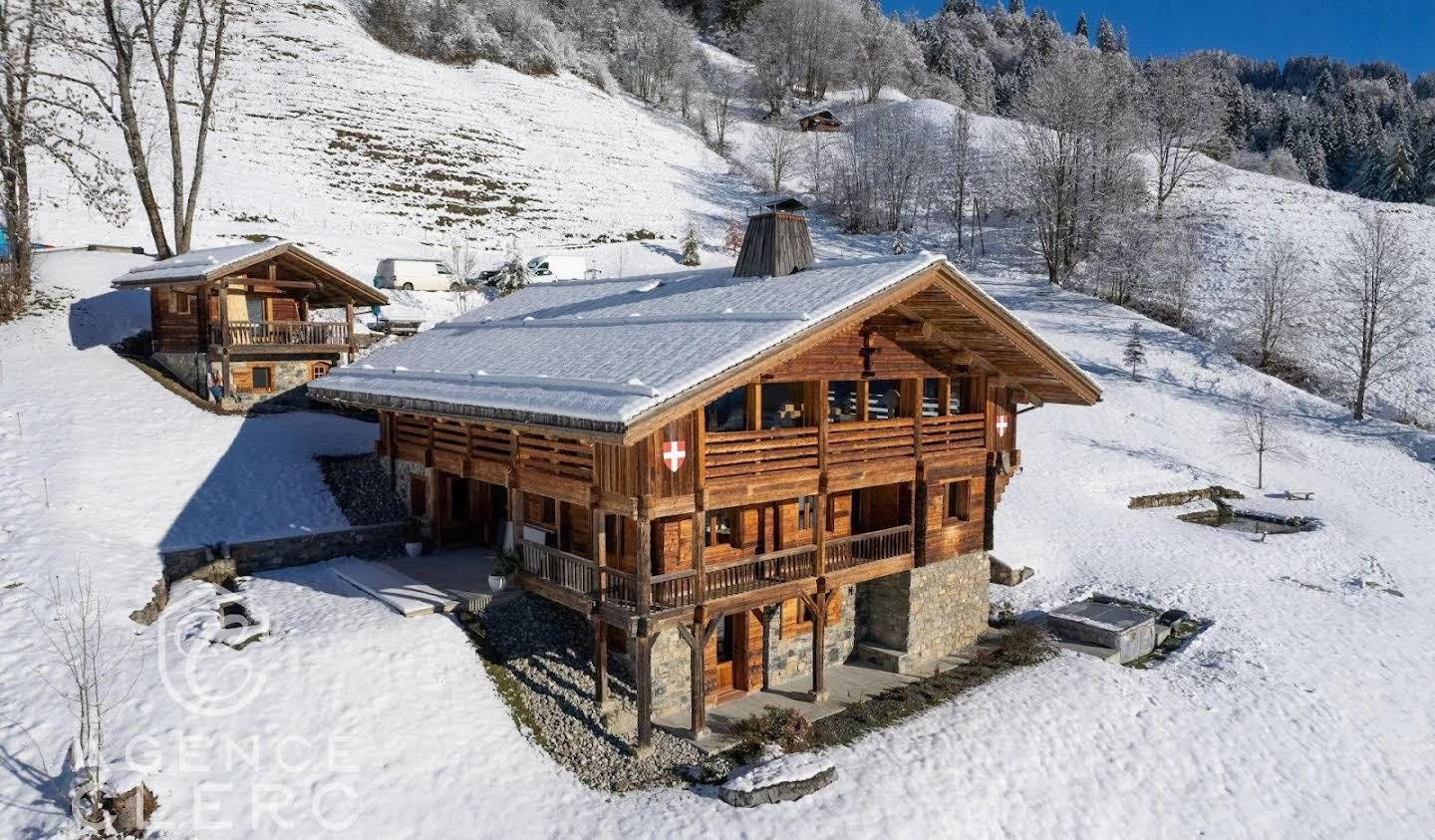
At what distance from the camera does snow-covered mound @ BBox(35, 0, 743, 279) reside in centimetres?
4734

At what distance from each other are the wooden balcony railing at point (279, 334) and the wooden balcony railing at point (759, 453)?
55.8 feet

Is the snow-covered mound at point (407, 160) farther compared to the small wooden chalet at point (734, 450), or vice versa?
the snow-covered mound at point (407, 160)

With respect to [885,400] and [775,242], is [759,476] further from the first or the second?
[775,242]

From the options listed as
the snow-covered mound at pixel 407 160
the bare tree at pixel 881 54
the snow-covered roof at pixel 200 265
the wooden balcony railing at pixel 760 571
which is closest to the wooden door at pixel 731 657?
the wooden balcony railing at pixel 760 571

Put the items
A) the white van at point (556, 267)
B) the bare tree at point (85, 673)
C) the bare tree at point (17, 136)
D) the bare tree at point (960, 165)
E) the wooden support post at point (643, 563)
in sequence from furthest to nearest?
the bare tree at point (960, 165) → the white van at point (556, 267) → the bare tree at point (17, 136) → the wooden support post at point (643, 563) → the bare tree at point (85, 673)

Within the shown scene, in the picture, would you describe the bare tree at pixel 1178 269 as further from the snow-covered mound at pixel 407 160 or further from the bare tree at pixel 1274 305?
the snow-covered mound at pixel 407 160

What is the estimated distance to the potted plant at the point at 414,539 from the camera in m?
18.9

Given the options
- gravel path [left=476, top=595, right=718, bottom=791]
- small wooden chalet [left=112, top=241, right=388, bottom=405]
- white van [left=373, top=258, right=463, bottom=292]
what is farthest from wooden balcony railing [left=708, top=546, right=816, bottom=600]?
white van [left=373, top=258, right=463, bottom=292]

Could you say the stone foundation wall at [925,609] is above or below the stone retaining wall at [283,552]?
below

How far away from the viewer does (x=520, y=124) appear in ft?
246

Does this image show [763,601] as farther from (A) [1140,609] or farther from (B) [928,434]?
(A) [1140,609]

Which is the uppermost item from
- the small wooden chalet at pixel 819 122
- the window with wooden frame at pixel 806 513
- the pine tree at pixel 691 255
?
the small wooden chalet at pixel 819 122

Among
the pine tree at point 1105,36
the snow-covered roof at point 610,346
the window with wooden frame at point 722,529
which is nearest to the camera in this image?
the snow-covered roof at point 610,346

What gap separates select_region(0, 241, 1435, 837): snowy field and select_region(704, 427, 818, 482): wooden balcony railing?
5.02 metres
